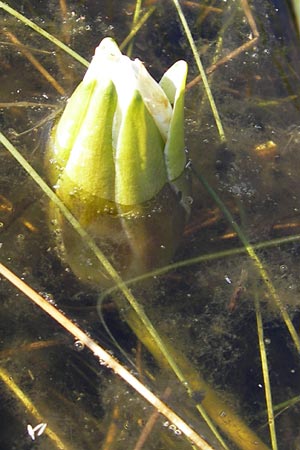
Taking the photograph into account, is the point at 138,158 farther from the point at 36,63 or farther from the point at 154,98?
the point at 36,63

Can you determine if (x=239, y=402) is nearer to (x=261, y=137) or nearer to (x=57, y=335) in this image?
(x=57, y=335)

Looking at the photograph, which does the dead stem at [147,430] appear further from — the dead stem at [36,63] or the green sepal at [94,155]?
the dead stem at [36,63]

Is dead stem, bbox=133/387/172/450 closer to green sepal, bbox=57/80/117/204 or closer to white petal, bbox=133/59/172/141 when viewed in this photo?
green sepal, bbox=57/80/117/204

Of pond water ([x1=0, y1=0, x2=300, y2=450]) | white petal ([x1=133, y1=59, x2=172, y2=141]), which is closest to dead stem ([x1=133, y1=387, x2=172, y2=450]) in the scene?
pond water ([x1=0, y1=0, x2=300, y2=450])

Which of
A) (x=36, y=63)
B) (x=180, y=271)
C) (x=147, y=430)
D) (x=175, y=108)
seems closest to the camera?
(x=147, y=430)

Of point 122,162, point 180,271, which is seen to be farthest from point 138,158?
point 180,271

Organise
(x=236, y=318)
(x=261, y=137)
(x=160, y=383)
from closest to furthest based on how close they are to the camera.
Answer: (x=160, y=383), (x=236, y=318), (x=261, y=137)

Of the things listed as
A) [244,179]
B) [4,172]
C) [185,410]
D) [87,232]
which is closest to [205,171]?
[244,179]
